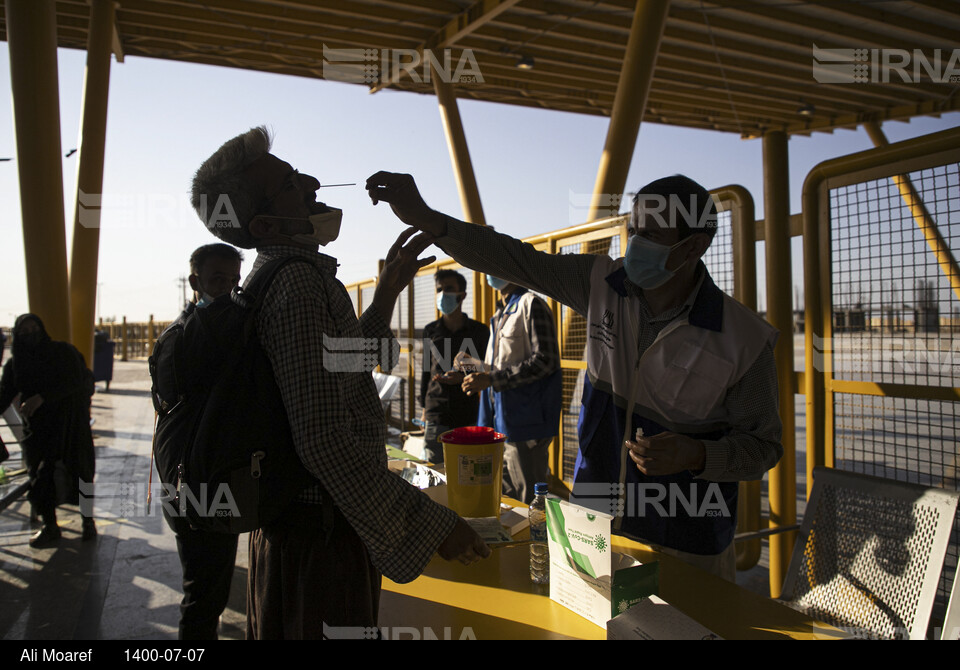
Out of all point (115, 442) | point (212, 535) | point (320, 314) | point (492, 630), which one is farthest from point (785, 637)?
point (115, 442)

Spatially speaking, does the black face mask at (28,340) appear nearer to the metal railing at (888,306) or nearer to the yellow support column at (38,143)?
the yellow support column at (38,143)

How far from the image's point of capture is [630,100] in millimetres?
6305

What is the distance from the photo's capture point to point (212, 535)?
8.14ft

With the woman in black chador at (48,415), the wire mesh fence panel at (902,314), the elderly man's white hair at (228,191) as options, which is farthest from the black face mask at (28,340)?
the wire mesh fence panel at (902,314)

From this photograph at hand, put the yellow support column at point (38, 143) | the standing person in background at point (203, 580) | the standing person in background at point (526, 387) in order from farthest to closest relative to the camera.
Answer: the yellow support column at point (38, 143), the standing person in background at point (526, 387), the standing person in background at point (203, 580)

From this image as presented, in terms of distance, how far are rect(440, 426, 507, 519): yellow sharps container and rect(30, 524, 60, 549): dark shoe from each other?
165 inches

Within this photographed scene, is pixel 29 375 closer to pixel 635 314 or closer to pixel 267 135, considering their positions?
pixel 267 135

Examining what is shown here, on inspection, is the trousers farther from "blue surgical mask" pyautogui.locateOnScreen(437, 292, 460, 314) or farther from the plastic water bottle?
"blue surgical mask" pyautogui.locateOnScreen(437, 292, 460, 314)

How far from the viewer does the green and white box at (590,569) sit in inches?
51.5

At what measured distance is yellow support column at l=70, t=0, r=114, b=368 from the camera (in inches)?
253

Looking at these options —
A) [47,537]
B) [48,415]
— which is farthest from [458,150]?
[47,537]

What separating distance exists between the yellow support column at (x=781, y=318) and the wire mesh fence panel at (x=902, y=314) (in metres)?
0.51

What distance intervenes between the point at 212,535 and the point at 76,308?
17.4 ft

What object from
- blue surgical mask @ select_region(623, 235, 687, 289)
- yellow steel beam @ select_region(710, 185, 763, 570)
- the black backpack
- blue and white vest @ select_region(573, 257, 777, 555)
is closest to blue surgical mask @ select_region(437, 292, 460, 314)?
yellow steel beam @ select_region(710, 185, 763, 570)
